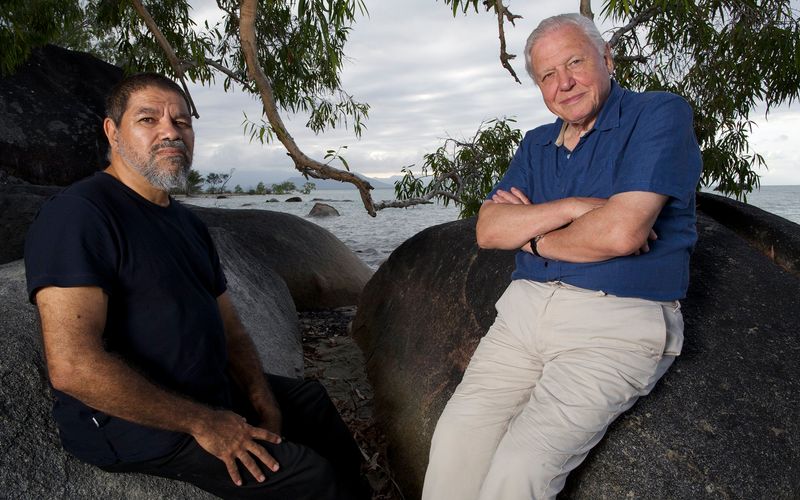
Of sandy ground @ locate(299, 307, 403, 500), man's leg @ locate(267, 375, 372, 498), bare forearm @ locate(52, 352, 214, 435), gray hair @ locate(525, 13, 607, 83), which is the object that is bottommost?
sandy ground @ locate(299, 307, 403, 500)

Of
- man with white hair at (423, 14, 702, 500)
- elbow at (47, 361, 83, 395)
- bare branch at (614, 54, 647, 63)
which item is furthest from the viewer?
bare branch at (614, 54, 647, 63)

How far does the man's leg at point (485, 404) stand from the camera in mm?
2021

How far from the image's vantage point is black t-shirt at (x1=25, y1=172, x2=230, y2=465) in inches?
72.5

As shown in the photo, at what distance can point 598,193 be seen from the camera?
7.13 feet

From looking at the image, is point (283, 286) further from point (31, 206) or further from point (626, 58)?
point (626, 58)

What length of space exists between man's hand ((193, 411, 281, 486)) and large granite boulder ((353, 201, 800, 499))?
0.95 metres

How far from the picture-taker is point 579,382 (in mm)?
1908

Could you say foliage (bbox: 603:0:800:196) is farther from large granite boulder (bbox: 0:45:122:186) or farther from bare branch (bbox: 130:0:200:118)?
large granite boulder (bbox: 0:45:122:186)

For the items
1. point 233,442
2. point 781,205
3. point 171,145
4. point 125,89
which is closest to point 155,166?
point 171,145

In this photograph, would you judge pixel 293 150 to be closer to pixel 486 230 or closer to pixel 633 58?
pixel 633 58

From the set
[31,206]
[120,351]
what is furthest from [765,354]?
[31,206]

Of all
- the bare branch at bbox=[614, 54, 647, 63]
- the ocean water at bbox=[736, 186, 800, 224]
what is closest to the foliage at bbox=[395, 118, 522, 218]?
the bare branch at bbox=[614, 54, 647, 63]

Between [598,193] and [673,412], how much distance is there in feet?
2.38

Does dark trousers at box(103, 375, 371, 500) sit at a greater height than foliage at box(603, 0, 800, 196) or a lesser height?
lesser
